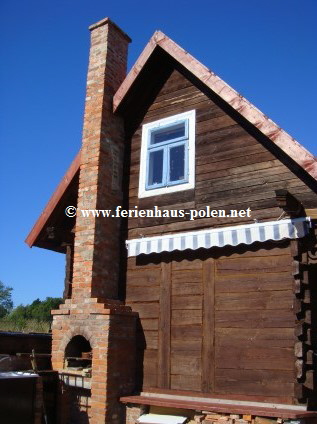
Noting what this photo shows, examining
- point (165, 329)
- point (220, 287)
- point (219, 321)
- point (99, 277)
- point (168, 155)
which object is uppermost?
point (168, 155)

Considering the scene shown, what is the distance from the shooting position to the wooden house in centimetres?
757

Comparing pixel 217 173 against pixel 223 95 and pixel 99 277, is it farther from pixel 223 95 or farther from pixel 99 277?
pixel 99 277

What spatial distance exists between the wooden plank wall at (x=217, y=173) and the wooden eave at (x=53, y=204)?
4.49 feet

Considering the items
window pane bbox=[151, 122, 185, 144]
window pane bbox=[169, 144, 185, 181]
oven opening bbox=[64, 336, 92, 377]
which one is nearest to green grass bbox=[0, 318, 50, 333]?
oven opening bbox=[64, 336, 92, 377]

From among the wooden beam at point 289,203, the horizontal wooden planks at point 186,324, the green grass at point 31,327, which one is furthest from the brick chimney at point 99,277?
the green grass at point 31,327

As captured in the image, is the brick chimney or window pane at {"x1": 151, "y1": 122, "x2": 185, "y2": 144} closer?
the brick chimney

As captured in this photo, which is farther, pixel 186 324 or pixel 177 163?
pixel 177 163

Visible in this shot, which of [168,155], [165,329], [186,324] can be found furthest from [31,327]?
[186,324]

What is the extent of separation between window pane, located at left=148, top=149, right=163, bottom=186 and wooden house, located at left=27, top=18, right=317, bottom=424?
0.03 metres

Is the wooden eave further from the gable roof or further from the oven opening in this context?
the oven opening

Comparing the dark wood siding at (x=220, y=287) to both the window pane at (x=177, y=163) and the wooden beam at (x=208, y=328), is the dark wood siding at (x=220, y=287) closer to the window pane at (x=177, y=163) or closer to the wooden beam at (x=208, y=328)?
the wooden beam at (x=208, y=328)

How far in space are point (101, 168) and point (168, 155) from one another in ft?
4.53

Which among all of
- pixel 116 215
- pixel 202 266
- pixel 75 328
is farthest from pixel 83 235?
pixel 202 266

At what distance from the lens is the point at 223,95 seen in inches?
343
